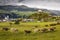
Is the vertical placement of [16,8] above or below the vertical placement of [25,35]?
above

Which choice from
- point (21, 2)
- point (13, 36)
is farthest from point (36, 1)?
point (13, 36)

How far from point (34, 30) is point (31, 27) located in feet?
0.26

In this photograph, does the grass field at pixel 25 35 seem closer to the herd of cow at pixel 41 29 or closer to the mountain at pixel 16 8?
the herd of cow at pixel 41 29

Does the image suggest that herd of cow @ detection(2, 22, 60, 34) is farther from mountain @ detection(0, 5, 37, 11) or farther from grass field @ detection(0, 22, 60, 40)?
mountain @ detection(0, 5, 37, 11)

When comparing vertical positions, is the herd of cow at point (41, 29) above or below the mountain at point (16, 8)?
below

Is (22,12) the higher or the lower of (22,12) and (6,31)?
the higher

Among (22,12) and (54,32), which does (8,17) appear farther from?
(54,32)

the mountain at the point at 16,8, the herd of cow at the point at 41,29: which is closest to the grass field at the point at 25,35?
the herd of cow at the point at 41,29

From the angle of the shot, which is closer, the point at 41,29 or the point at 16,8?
the point at 41,29

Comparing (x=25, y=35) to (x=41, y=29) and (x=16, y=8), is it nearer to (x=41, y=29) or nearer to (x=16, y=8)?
(x=41, y=29)

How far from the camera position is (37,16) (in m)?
3.24

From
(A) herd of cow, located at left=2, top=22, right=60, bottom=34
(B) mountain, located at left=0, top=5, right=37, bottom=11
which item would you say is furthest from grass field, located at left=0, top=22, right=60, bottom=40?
(B) mountain, located at left=0, top=5, right=37, bottom=11

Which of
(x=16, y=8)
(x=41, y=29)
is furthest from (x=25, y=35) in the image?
(x=16, y=8)

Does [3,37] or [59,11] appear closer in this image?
[3,37]
